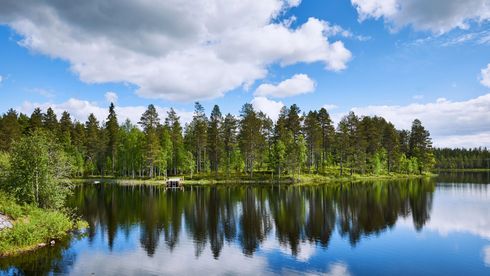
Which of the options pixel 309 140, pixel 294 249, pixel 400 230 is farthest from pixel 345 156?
pixel 294 249

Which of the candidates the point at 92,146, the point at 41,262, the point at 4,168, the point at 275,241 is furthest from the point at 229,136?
the point at 41,262

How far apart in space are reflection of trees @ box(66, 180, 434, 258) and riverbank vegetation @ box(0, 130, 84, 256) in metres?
4.26

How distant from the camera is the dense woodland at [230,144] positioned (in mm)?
99125

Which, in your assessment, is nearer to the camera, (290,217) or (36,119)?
(290,217)

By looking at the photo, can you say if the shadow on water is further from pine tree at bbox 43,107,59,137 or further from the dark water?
pine tree at bbox 43,107,59,137

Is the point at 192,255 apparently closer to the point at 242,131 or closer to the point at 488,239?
the point at 488,239

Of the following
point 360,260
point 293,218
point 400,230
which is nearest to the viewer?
point 360,260

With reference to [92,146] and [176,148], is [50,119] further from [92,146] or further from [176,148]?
[176,148]

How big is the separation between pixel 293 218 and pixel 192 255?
1756 centimetres

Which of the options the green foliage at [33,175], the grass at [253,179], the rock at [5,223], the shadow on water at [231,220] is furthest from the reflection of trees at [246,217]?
the grass at [253,179]

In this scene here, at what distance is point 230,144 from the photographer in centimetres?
10200

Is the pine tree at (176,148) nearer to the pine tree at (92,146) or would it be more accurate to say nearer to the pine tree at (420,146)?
the pine tree at (92,146)

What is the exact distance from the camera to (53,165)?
36.5m

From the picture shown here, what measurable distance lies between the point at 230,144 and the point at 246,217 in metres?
60.0
